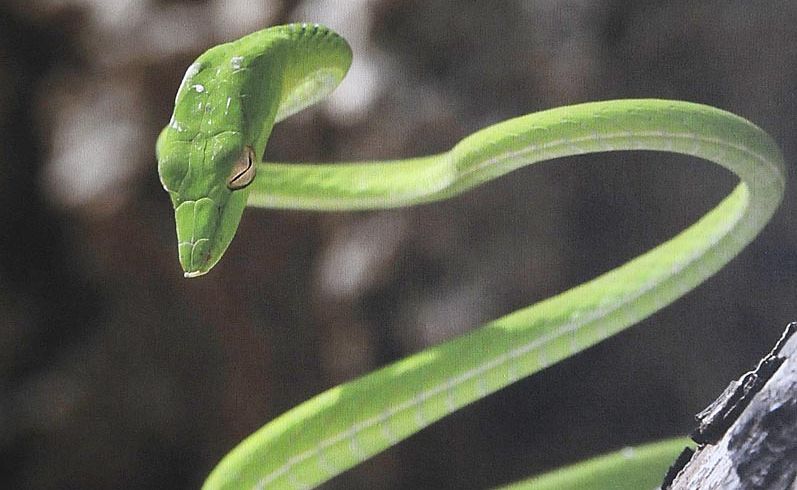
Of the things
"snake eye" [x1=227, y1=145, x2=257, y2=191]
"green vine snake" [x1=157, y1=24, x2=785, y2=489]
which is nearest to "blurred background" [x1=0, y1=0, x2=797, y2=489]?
"green vine snake" [x1=157, y1=24, x2=785, y2=489]

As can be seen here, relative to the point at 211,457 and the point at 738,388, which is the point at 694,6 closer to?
the point at 738,388

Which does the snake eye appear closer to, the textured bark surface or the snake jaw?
the snake jaw

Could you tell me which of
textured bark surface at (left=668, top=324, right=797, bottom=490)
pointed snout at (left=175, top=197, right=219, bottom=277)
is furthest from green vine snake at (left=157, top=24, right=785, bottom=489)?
textured bark surface at (left=668, top=324, right=797, bottom=490)

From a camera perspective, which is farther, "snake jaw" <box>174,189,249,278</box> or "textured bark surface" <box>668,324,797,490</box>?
"snake jaw" <box>174,189,249,278</box>

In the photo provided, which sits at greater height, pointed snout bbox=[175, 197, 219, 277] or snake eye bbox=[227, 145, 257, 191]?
snake eye bbox=[227, 145, 257, 191]

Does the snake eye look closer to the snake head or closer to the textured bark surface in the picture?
the snake head
